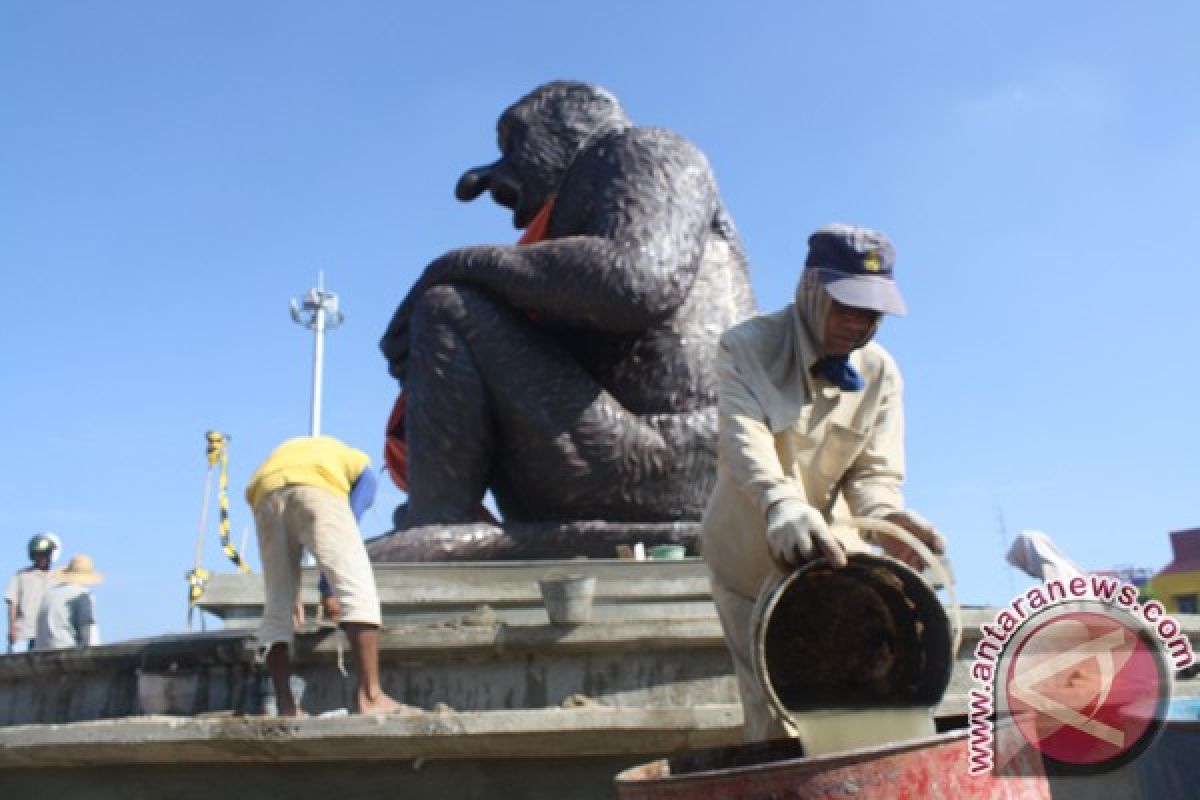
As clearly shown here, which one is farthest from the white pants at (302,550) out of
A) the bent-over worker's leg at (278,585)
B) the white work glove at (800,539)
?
the white work glove at (800,539)

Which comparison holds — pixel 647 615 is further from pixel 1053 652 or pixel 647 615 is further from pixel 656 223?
pixel 656 223

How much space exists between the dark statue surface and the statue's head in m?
0.66

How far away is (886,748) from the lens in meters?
1.98

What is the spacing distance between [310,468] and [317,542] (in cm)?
28

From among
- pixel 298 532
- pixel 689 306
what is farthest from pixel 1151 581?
pixel 298 532

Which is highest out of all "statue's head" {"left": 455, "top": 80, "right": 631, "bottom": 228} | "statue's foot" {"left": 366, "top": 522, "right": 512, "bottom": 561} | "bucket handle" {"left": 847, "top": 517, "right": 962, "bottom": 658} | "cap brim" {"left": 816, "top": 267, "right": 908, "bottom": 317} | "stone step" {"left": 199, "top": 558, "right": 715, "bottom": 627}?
"statue's head" {"left": 455, "top": 80, "right": 631, "bottom": 228}

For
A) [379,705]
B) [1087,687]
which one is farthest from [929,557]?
[379,705]

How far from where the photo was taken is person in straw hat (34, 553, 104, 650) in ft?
20.9

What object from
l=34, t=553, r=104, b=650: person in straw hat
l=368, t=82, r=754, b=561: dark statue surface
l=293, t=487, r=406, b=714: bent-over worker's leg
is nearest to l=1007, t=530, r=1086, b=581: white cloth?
l=368, t=82, r=754, b=561: dark statue surface

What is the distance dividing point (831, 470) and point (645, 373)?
8.85 ft

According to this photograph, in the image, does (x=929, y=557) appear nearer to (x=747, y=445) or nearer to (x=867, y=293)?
(x=747, y=445)

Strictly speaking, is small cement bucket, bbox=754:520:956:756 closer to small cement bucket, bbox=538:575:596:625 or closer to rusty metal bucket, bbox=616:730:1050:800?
rusty metal bucket, bbox=616:730:1050:800

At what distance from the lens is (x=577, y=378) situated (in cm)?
539

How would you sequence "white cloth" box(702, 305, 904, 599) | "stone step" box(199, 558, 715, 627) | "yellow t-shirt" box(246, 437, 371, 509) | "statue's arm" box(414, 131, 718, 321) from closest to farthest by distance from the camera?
"white cloth" box(702, 305, 904, 599), "yellow t-shirt" box(246, 437, 371, 509), "stone step" box(199, 558, 715, 627), "statue's arm" box(414, 131, 718, 321)
